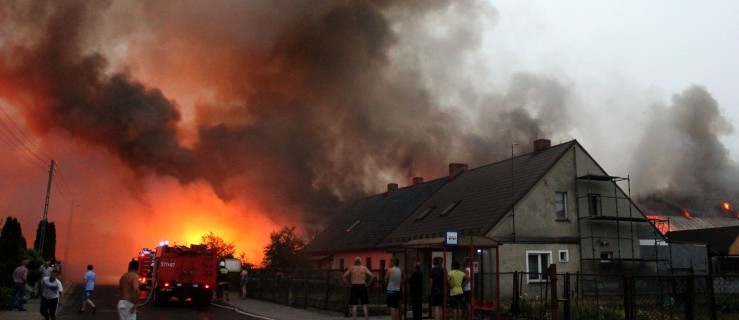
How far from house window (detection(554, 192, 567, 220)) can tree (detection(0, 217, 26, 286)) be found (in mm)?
21888

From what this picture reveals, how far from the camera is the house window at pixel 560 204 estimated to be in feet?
84.8

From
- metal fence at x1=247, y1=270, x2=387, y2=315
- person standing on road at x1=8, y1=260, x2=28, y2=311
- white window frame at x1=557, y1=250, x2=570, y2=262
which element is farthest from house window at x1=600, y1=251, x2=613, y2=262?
person standing on road at x1=8, y1=260, x2=28, y2=311

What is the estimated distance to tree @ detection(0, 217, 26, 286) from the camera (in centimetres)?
2133

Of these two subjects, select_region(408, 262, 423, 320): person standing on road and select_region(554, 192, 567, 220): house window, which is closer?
select_region(408, 262, 423, 320): person standing on road

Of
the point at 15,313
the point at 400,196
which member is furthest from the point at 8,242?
the point at 400,196

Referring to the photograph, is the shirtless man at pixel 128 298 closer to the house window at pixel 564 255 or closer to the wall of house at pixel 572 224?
the wall of house at pixel 572 224

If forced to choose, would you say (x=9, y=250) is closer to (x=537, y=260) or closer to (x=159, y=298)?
(x=159, y=298)

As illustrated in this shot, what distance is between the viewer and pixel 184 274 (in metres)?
22.3

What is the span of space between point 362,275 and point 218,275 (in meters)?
12.4

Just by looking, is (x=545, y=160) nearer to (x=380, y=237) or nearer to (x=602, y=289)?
(x=602, y=289)

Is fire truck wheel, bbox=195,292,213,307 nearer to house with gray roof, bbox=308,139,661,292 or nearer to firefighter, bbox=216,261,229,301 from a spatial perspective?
firefighter, bbox=216,261,229,301

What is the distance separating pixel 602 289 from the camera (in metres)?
24.5

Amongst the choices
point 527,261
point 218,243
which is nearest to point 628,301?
point 527,261

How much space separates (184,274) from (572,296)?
1432 cm
